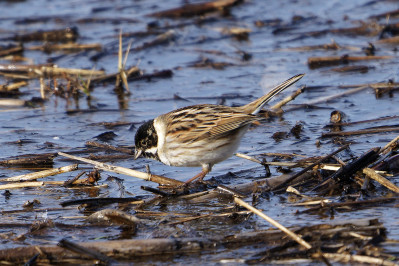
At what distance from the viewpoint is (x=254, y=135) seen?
27.7 ft

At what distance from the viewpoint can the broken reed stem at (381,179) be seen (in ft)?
19.2

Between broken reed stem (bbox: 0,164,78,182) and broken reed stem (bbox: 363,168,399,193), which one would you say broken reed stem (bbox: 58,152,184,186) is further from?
broken reed stem (bbox: 363,168,399,193)

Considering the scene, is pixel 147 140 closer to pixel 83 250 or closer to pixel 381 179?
pixel 83 250

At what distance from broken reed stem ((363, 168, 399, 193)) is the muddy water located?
0.39m

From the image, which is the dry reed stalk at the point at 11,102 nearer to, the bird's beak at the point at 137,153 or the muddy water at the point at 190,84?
the muddy water at the point at 190,84

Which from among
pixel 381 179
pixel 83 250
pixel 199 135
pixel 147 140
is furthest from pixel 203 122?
pixel 83 250

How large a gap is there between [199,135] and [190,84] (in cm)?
415

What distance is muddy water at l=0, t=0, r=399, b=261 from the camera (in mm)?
6719

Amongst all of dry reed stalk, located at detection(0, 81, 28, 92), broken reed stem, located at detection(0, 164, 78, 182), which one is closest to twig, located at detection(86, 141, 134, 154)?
broken reed stem, located at detection(0, 164, 78, 182)

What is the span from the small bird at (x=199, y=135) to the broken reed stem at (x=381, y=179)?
1.25 m

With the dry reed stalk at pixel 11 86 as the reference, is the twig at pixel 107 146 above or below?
A: below

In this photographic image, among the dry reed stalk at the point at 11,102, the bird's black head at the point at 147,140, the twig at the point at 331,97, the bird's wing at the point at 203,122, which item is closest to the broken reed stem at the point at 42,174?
the bird's black head at the point at 147,140

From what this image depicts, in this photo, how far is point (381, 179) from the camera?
5902 millimetres

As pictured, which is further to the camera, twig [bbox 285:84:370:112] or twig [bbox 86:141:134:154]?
twig [bbox 285:84:370:112]
